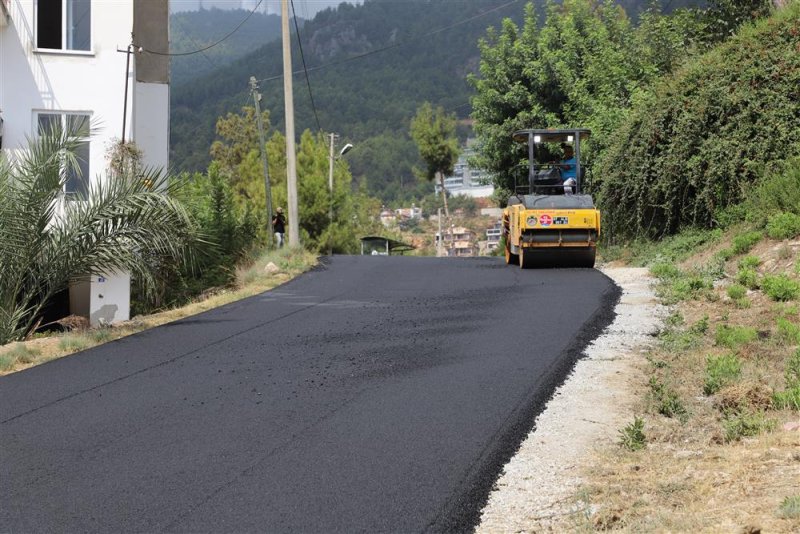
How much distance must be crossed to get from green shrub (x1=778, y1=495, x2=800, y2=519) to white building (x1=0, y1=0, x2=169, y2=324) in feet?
56.4

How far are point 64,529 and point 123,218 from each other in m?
11.1

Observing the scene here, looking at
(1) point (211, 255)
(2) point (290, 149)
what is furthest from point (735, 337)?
(2) point (290, 149)

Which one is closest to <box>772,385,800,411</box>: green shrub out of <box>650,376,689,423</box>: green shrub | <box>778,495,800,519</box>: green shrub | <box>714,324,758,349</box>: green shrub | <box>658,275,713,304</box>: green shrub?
<box>650,376,689,423</box>: green shrub

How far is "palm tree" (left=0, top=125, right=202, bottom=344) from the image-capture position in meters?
16.0

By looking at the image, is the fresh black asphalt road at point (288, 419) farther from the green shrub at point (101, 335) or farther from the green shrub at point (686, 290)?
the green shrub at point (686, 290)

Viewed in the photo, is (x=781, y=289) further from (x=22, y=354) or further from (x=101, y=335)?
(x=22, y=354)

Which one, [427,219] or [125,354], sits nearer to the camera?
[125,354]

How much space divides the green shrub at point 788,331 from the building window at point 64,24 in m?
16.1

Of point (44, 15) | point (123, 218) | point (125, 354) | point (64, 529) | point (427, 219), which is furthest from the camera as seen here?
point (427, 219)

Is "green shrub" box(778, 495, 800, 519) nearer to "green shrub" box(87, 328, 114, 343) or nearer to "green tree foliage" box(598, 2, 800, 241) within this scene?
"green shrub" box(87, 328, 114, 343)

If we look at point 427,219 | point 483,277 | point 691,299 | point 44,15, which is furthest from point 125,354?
point 427,219

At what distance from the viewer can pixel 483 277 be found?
21.1 metres

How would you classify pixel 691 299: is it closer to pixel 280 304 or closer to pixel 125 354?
pixel 280 304

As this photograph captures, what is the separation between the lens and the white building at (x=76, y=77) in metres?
20.9
